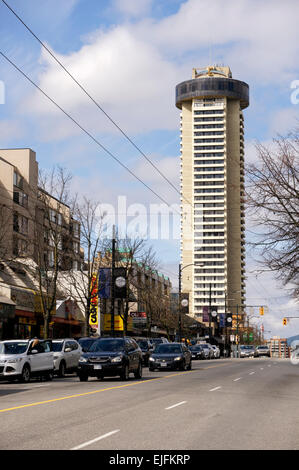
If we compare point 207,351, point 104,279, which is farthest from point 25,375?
point 207,351

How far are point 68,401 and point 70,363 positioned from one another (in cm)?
1458

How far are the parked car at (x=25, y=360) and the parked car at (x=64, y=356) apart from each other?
2.57m

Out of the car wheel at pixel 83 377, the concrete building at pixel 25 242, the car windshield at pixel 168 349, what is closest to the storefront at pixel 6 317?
the concrete building at pixel 25 242

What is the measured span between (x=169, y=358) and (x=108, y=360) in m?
10.2

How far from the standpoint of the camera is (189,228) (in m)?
194

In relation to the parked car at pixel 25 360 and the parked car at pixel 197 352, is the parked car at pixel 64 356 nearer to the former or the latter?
the parked car at pixel 25 360

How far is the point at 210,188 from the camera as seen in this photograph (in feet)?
607

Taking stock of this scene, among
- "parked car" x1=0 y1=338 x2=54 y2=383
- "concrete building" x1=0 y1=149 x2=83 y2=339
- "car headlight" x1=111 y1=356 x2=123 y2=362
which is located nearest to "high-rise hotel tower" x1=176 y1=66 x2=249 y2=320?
"concrete building" x1=0 y1=149 x2=83 y2=339

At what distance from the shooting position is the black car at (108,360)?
2636 cm

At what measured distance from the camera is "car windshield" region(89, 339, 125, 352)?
88.4 ft

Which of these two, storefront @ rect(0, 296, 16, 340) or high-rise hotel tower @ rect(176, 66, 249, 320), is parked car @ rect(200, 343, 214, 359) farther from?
high-rise hotel tower @ rect(176, 66, 249, 320)

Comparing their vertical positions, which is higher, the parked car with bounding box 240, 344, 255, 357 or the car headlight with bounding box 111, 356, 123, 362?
the car headlight with bounding box 111, 356, 123, 362
